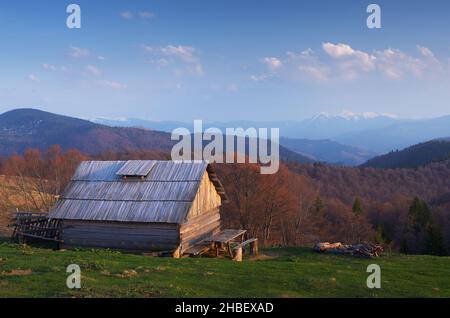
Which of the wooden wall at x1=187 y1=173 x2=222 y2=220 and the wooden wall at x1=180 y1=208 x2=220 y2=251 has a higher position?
the wooden wall at x1=187 y1=173 x2=222 y2=220

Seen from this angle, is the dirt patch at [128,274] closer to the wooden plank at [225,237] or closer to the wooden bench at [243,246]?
the wooden plank at [225,237]

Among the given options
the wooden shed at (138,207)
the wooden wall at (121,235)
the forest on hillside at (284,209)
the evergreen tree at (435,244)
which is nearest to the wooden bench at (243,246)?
the wooden shed at (138,207)

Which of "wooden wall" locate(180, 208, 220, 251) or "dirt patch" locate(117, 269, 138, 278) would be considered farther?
"wooden wall" locate(180, 208, 220, 251)

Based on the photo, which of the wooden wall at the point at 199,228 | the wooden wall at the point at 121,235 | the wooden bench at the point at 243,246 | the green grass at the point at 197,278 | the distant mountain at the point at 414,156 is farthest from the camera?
the distant mountain at the point at 414,156

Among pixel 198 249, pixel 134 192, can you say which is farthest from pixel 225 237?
pixel 134 192

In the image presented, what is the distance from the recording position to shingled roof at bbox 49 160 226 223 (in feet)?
81.3

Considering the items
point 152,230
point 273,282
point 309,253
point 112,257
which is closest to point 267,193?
point 309,253

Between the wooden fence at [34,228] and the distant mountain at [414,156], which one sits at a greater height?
the distant mountain at [414,156]

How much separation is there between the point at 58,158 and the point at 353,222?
5442 cm

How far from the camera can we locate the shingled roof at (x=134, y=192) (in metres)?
24.8

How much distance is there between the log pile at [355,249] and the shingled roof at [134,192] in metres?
8.89

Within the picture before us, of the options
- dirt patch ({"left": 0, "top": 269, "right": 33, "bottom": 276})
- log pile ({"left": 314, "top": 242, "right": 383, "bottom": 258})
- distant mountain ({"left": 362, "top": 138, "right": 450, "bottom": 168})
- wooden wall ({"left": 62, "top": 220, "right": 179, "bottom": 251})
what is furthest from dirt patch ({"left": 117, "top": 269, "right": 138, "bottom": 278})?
distant mountain ({"left": 362, "top": 138, "right": 450, "bottom": 168})

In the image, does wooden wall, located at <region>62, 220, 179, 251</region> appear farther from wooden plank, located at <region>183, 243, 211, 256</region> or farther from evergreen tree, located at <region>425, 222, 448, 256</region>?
evergreen tree, located at <region>425, 222, 448, 256</region>
